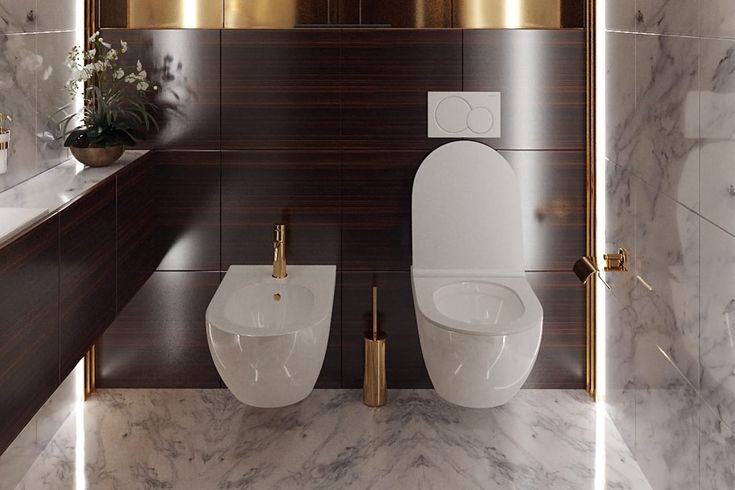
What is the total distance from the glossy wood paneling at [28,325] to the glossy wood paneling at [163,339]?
50.0 inches

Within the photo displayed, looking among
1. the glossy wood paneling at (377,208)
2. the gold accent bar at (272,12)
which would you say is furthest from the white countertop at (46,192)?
the glossy wood paneling at (377,208)

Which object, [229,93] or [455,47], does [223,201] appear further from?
[455,47]

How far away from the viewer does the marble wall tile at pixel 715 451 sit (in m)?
1.92

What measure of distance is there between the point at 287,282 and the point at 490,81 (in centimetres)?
108

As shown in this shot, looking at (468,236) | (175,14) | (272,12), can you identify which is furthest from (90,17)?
(468,236)

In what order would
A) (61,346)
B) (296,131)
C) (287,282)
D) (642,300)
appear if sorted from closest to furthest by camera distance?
(61,346) < (642,300) < (287,282) < (296,131)

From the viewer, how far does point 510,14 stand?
3174 mm

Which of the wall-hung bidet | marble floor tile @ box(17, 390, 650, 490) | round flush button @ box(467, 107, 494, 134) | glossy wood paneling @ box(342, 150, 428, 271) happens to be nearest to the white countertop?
the wall-hung bidet

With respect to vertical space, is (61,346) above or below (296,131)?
below

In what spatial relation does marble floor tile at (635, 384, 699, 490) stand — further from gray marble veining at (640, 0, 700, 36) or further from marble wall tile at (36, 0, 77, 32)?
marble wall tile at (36, 0, 77, 32)

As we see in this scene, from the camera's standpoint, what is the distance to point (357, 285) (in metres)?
3.31

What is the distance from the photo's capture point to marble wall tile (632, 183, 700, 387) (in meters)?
2.16

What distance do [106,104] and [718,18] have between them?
6.27 ft

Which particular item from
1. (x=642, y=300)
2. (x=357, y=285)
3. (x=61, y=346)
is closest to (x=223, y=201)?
(x=357, y=285)
